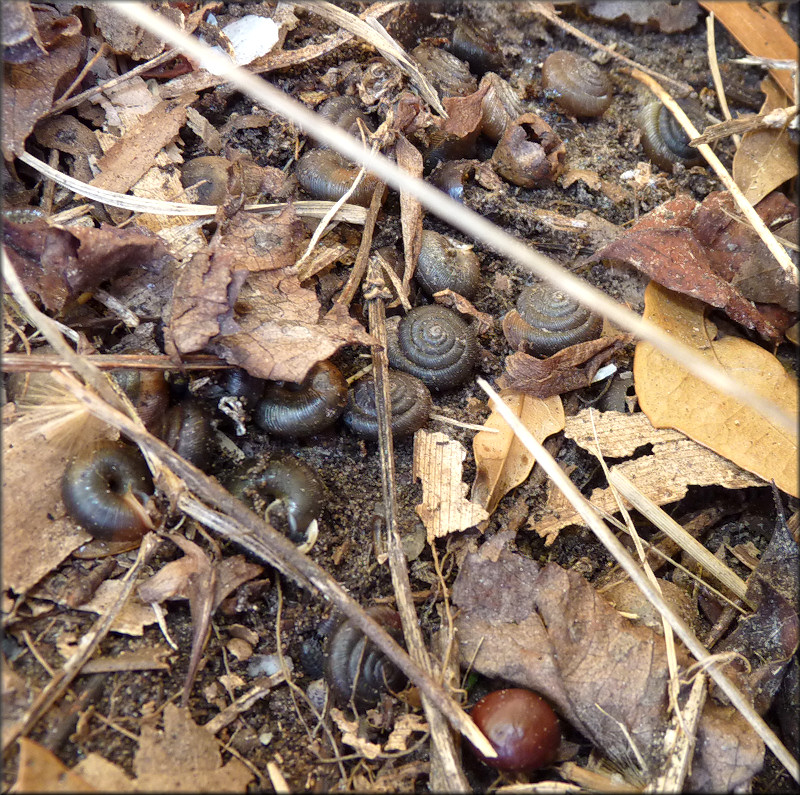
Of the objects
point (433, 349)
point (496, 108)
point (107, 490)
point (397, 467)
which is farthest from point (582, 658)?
point (496, 108)

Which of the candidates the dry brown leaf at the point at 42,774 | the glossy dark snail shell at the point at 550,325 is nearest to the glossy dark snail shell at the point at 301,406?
the glossy dark snail shell at the point at 550,325

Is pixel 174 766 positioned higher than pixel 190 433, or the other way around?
pixel 190 433

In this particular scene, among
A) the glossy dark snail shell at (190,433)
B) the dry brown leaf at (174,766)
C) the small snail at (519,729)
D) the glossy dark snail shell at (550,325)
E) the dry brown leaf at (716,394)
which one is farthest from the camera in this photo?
the glossy dark snail shell at (550,325)

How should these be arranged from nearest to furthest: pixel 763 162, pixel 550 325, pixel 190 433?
pixel 190 433 < pixel 550 325 < pixel 763 162

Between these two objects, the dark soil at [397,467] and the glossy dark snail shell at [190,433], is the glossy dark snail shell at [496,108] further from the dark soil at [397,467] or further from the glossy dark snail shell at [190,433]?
the glossy dark snail shell at [190,433]

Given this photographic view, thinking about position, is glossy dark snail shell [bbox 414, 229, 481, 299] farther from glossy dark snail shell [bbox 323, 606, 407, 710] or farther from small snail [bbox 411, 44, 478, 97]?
glossy dark snail shell [bbox 323, 606, 407, 710]

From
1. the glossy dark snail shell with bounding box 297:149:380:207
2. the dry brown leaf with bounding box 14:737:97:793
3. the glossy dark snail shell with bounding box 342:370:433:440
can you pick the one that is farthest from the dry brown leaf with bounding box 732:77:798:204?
the dry brown leaf with bounding box 14:737:97:793

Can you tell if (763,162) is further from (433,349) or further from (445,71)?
(433,349)
